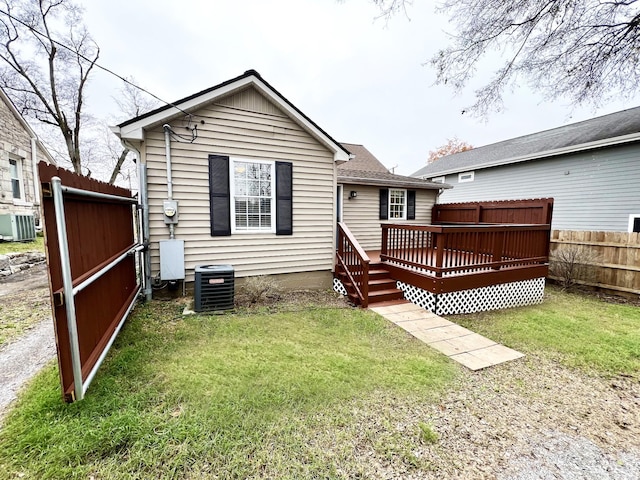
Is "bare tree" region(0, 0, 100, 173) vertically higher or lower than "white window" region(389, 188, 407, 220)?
higher

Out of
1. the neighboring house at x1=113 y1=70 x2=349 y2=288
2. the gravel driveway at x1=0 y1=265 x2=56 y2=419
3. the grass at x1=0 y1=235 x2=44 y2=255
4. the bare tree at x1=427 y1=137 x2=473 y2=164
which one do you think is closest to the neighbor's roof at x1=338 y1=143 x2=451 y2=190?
the neighboring house at x1=113 y1=70 x2=349 y2=288

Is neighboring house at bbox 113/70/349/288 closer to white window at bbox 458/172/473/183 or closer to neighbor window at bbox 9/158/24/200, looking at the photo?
neighbor window at bbox 9/158/24/200

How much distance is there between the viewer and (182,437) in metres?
2.02

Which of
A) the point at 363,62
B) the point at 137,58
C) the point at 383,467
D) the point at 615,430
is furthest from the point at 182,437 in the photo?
the point at 137,58

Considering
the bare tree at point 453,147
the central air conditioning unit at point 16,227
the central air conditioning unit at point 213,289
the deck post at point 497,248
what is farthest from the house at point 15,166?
the bare tree at point 453,147

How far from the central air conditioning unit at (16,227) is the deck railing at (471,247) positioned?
37.1 ft

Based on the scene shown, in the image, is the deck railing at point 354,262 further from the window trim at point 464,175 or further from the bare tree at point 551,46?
the window trim at point 464,175

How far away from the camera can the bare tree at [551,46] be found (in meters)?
6.79

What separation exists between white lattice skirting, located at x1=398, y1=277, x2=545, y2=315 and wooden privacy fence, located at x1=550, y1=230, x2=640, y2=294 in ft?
5.79

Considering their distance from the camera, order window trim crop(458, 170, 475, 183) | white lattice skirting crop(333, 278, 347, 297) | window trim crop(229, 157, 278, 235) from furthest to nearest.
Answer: window trim crop(458, 170, 475, 183), white lattice skirting crop(333, 278, 347, 297), window trim crop(229, 157, 278, 235)

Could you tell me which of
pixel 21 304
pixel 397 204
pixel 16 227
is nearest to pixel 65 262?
pixel 21 304

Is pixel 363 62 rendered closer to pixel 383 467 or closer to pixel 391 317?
pixel 391 317

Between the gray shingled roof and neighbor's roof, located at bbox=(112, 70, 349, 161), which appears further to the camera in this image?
the gray shingled roof

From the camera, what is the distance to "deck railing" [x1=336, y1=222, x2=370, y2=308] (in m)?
5.36
